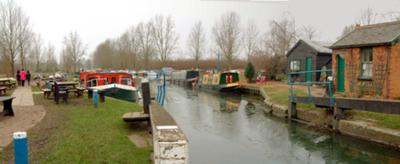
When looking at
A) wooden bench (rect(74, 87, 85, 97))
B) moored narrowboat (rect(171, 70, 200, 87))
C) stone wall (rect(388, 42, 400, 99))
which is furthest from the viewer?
moored narrowboat (rect(171, 70, 200, 87))

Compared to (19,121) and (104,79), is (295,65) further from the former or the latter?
(19,121)

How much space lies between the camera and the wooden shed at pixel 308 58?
72.5ft

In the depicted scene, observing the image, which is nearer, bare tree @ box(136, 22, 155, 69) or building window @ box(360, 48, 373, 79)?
building window @ box(360, 48, 373, 79)

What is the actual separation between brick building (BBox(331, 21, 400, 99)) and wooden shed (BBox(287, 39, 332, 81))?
778cm

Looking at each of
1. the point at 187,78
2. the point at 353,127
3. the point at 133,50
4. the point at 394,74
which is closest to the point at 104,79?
the point at 353,127

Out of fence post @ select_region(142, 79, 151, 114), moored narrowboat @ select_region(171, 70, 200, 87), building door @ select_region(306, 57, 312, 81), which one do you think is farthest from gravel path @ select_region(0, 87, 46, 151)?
moored narrowboat @ select_region(171, 70, 200, 87)

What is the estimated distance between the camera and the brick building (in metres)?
11.2

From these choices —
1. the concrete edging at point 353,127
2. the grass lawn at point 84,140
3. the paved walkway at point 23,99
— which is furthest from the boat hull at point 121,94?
the concrete edging at point 353,127

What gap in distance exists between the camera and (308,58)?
23078 mm

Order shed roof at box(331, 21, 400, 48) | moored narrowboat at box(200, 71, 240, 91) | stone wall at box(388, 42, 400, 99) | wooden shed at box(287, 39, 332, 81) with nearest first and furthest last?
stone wall at box(388, 42, 400, 99) → shed roof at box(331, 21, 400, 48) → wooden shed at box(287, 39, 332, 81) → moored narrowboat at box(200, 71, 240, 91)

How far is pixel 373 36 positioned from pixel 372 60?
1169mm

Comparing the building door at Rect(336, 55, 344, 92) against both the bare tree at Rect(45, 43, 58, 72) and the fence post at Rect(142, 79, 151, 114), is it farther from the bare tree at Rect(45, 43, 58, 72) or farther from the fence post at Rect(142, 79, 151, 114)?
the bare tree at Rect(45, 43, 58, 72)

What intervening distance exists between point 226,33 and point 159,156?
4462cm

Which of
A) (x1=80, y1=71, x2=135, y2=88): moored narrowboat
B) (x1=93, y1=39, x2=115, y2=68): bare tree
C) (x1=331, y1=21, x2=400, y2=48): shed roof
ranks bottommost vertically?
(x1=80, y1=71, x2=135, y2=88): moored narrowboat
